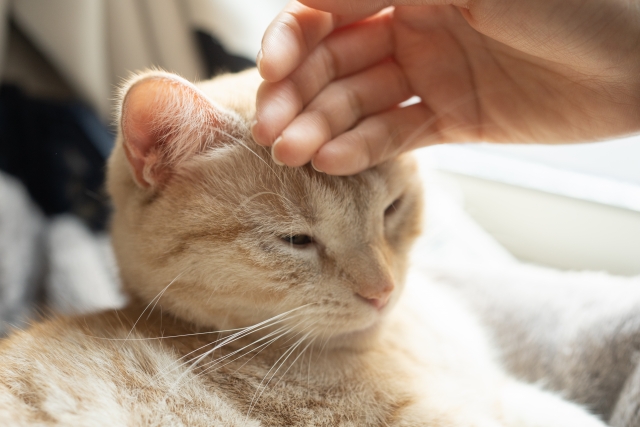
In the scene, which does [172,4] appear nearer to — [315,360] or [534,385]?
A: [315,360]

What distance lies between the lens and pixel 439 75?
1.21 metres

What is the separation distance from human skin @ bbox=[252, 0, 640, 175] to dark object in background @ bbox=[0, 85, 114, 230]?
100 centimetres

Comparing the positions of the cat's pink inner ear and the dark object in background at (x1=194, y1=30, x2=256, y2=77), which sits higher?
the cat's pink inner ear

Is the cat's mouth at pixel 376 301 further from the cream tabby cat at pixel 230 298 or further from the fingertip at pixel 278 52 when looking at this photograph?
the fingertip at pixel 278 52

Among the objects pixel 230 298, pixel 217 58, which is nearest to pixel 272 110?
pixel 230 298

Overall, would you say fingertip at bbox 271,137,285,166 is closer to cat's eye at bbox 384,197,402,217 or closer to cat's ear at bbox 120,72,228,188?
cat's ear at bbox 120,72,228,188

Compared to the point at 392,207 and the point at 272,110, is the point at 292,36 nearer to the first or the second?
the point at 272,110

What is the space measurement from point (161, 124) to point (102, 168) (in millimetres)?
936

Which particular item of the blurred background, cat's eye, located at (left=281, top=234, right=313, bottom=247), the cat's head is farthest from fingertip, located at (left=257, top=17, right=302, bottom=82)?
the blurred background

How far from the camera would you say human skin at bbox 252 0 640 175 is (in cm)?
93

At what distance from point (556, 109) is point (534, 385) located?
708mm

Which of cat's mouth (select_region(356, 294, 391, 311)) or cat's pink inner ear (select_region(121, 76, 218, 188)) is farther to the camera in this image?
cat's mouth (select_region(356, 294, 391, 311))

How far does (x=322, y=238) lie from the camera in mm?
1015

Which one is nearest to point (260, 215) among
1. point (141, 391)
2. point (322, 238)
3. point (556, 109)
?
point (322, 238)
